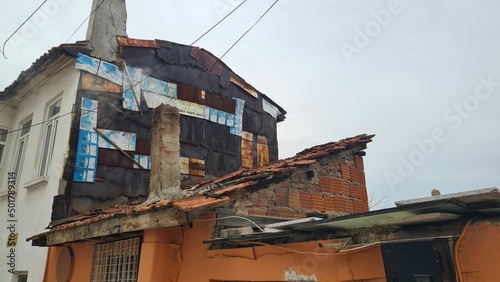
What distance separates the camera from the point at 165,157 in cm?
551

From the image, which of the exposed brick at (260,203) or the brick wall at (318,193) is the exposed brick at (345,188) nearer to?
the brick wall at (318,193)

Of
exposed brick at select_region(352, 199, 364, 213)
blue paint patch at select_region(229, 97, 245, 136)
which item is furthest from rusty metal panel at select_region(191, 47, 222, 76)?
exposed brick at select_region(352, 199, 364, 213)

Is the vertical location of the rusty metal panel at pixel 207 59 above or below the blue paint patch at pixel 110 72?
above

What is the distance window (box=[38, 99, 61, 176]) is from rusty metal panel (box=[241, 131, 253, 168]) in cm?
478

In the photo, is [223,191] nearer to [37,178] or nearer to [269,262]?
[269,262]

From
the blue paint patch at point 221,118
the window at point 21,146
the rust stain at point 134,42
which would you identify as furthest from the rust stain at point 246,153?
the window at point 21,146

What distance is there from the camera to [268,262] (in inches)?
141

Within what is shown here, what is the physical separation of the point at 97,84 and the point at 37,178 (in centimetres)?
246

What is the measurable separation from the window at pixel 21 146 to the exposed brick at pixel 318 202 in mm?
8256

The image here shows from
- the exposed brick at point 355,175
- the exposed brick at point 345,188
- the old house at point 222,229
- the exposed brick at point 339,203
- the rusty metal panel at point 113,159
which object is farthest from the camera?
the rusty metal panel at point 113,159

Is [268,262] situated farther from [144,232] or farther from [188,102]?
[188,102]

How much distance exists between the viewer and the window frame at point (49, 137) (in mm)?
8484

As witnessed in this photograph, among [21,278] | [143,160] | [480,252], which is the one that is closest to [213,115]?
[143,160]

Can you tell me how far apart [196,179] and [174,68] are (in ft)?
9.89
